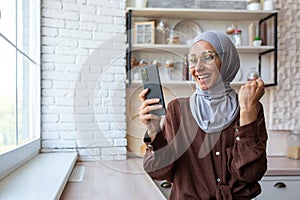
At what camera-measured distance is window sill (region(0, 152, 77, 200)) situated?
118 cm

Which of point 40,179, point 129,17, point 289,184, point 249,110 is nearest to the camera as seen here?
point 249,110

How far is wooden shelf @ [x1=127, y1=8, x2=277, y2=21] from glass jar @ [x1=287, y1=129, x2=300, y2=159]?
0.94m

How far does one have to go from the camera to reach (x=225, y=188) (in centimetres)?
97

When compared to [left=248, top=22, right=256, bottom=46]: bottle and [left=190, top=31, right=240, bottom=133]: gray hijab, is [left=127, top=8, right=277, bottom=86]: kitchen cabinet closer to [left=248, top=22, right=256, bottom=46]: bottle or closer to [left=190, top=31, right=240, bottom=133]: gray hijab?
[left=248, top=22, right=256, bottom=46]: bottle

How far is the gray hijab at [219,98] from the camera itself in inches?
40.1

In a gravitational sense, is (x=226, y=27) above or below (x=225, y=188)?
above

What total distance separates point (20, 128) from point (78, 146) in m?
0.53

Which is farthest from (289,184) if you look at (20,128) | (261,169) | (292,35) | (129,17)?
(20,128)

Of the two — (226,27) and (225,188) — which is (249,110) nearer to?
(225,188)

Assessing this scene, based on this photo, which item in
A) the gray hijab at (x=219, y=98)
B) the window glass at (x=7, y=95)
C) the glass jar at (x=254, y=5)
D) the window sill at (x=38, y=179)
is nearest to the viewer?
the gray hijab at (x=219, y=98)

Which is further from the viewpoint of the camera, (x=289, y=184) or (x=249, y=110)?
(x=289, y=184)

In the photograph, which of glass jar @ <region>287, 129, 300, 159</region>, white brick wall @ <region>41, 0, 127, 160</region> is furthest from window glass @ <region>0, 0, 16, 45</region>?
glass jar @ <region>287, 129, 300, 159</region>

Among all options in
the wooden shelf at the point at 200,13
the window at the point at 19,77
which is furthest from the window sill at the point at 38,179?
the wooden shelf at the point at 200,13

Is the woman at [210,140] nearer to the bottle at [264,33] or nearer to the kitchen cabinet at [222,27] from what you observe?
the kitchen cabinet at [222,27]
